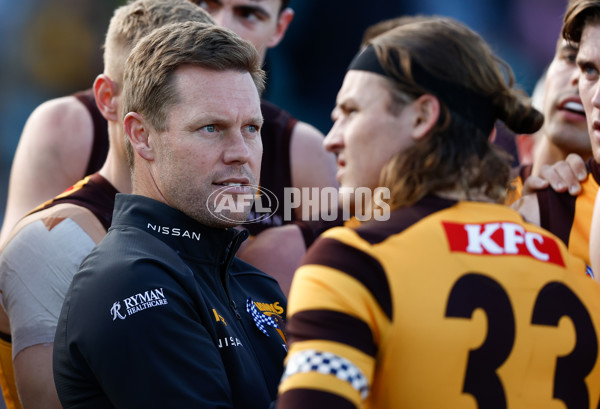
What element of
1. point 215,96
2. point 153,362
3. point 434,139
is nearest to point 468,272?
point 434,139

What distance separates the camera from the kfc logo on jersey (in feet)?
5.20

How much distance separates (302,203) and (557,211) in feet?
4.11

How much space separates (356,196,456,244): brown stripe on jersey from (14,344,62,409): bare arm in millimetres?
1307

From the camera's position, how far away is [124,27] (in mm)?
2922

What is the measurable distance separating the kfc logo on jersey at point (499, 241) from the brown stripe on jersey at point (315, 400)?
14.7 inches

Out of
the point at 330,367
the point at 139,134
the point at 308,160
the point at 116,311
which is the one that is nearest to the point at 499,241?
the point at 330,367

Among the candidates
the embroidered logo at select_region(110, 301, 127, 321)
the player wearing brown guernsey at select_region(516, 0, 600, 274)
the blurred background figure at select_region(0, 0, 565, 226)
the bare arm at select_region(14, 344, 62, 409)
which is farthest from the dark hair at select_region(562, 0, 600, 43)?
the blurred background figure at select_region(0, 0, 565, 226)

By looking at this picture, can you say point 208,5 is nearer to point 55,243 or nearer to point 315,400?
point 55,243

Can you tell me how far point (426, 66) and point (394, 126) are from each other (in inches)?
5.6

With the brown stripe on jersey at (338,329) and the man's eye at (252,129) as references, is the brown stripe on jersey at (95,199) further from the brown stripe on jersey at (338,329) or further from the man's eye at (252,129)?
the brown stripe on jersey at (338,329)

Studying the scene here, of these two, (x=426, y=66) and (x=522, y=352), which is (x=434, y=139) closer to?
(x=426, y=66)

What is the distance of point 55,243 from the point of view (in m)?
2.61

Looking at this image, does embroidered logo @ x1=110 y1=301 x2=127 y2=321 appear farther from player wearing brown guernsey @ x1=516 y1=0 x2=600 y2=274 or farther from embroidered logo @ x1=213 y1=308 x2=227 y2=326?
player wearing brown guernsey @ x1=516 y1=0 x2=600 y2=274

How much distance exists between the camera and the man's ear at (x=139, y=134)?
234 centimetres
